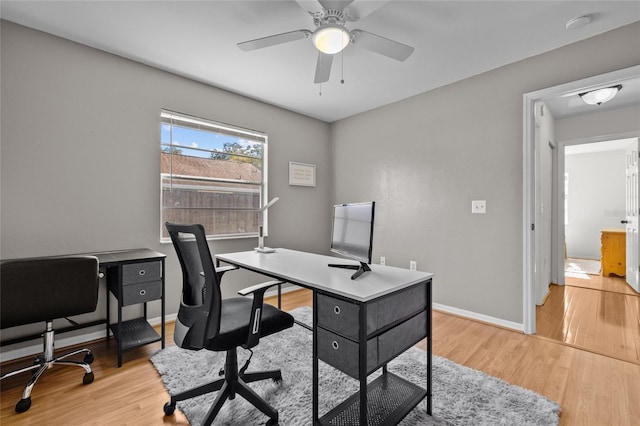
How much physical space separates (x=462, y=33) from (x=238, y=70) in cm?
210

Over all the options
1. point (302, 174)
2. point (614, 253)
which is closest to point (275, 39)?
point (302, 174)

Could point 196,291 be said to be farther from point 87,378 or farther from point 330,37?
point 330,37

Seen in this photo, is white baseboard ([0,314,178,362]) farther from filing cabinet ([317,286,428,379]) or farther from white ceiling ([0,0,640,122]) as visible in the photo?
white ceiling ([0,0,640,122])

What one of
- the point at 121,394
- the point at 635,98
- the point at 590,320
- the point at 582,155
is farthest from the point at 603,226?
the point at 121,394

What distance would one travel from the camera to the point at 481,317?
3.01 meters

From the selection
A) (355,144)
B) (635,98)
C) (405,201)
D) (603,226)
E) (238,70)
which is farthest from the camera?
(603,226)

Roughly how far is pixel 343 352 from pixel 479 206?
243 centimetres

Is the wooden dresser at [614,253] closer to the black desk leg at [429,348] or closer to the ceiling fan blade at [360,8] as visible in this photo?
the black desk leg at [429,348]

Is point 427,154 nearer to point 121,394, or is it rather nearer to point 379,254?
point 379,254

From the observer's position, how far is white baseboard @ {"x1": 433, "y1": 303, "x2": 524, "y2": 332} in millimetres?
2764

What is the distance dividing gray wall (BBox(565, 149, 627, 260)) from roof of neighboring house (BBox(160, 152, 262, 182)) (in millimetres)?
7483

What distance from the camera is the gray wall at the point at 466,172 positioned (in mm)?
2623

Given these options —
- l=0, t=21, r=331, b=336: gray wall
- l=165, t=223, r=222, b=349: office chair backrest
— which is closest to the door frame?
l=165, t=223, r=222, b=349: office chair backrest

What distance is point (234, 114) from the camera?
3482mm
